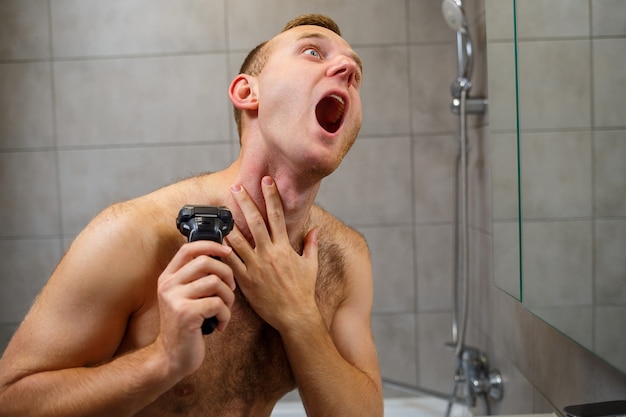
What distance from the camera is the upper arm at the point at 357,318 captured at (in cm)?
124

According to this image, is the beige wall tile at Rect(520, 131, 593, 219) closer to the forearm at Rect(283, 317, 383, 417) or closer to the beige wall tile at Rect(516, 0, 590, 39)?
the beige wall tile at Rect(516, 0, 590, 39)

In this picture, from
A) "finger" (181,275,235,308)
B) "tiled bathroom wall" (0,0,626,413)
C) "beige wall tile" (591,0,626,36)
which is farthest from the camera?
"tiled bathroom wall" (0,0,626,413)

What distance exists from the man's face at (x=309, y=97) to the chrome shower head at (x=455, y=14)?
1061 mm

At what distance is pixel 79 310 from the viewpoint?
3.22 feet

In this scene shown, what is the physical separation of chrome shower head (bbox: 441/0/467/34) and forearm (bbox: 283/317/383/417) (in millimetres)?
1267

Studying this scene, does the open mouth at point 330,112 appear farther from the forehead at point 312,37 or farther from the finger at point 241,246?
the finger at point 241,246

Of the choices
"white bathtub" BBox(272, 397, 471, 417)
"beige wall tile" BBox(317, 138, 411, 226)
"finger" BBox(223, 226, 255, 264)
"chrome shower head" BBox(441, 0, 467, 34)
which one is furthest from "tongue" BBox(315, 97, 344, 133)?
"white bathtub" BBox(272, 397, 471, 417)

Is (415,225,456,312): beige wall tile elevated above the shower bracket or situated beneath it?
situated beneath

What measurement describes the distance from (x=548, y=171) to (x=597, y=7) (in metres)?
0.30

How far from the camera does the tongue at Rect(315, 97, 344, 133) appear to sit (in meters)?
1.11

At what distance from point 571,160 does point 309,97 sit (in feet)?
1.37

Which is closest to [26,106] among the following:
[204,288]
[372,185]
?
[372,185]

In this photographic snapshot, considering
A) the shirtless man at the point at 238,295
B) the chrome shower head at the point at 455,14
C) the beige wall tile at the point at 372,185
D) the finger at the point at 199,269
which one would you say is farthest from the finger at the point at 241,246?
the beige wall tile at the point at 372,185

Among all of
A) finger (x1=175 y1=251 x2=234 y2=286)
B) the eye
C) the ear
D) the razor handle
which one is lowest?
finger (x1=175 y1=251 x2=234 y2=286)
